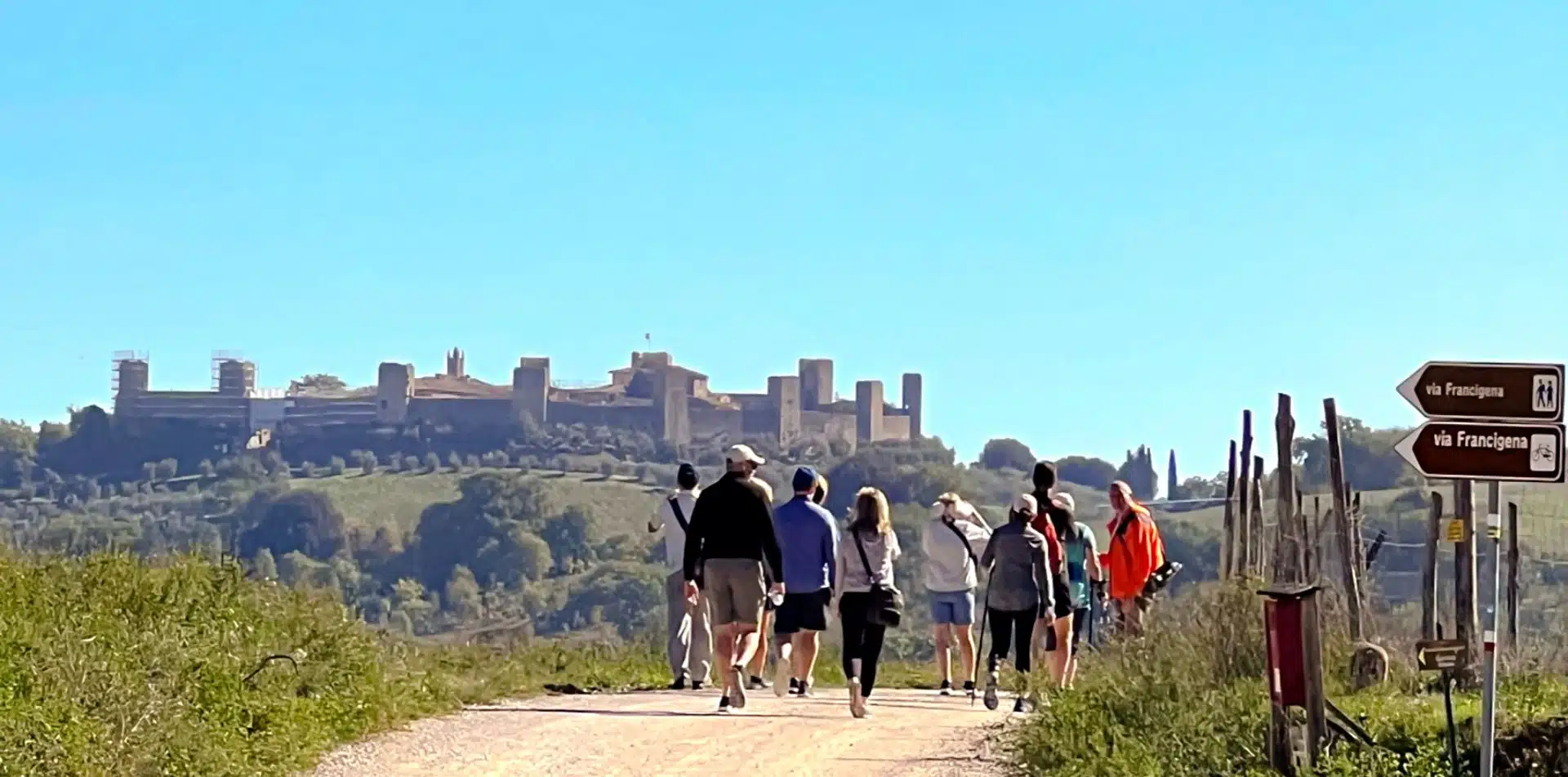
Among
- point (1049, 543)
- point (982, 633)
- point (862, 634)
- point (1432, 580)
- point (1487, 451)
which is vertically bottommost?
point (982, 633)

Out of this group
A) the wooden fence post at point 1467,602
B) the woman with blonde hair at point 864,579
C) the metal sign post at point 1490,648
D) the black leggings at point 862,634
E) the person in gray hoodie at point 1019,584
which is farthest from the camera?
the person in gray hoodie at point 1019,584

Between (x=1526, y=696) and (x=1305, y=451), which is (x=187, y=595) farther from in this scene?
(x=1305, y=451)

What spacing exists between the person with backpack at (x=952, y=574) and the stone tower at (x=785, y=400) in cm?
11423

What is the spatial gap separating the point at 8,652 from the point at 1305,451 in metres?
25.9

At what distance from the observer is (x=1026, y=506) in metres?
17.2

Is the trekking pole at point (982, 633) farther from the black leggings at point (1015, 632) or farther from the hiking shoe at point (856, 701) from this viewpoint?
the hiking shoe at point (856, 701)

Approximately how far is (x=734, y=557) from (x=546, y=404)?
439 ft

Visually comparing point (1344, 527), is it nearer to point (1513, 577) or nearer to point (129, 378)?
point (1513, 577)

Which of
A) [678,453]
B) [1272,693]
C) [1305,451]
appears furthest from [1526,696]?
[678,453]

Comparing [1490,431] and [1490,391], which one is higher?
[1490,391]

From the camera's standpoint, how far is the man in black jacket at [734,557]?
52.5ft

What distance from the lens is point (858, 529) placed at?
1650 centimetres

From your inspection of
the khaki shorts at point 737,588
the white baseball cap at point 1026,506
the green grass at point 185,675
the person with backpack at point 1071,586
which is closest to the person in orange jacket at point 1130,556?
the person with backpack at point 1071,586

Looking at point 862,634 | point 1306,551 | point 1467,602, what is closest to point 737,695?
point 862,634
